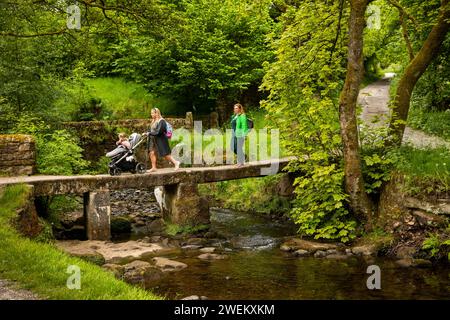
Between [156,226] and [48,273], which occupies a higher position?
[48,273]

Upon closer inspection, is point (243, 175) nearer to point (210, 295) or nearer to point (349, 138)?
point (349, 138)

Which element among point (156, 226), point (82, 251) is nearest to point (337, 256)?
point (156, 226)

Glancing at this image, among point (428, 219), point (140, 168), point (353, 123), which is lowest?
point (428, 219)

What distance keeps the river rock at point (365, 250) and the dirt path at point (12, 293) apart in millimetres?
8004

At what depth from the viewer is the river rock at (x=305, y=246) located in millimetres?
12398

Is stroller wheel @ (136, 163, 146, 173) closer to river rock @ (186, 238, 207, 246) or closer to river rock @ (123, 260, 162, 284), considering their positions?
river rock @ (186, 238, 207, 246)

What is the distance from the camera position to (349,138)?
12.9 meters

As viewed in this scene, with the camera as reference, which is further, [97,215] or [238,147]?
[238,147]

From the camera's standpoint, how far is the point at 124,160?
14.5 metres

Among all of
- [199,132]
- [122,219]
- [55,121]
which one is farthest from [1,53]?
[199,132]

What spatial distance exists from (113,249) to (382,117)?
16562mm

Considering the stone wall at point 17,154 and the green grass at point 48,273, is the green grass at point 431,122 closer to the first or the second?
the green grass at point 48,273

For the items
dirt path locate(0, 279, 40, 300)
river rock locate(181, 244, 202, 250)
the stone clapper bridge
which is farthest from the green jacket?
dirt path locate(0, 279, 40, 300)

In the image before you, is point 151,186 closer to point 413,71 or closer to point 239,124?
point 239,124
